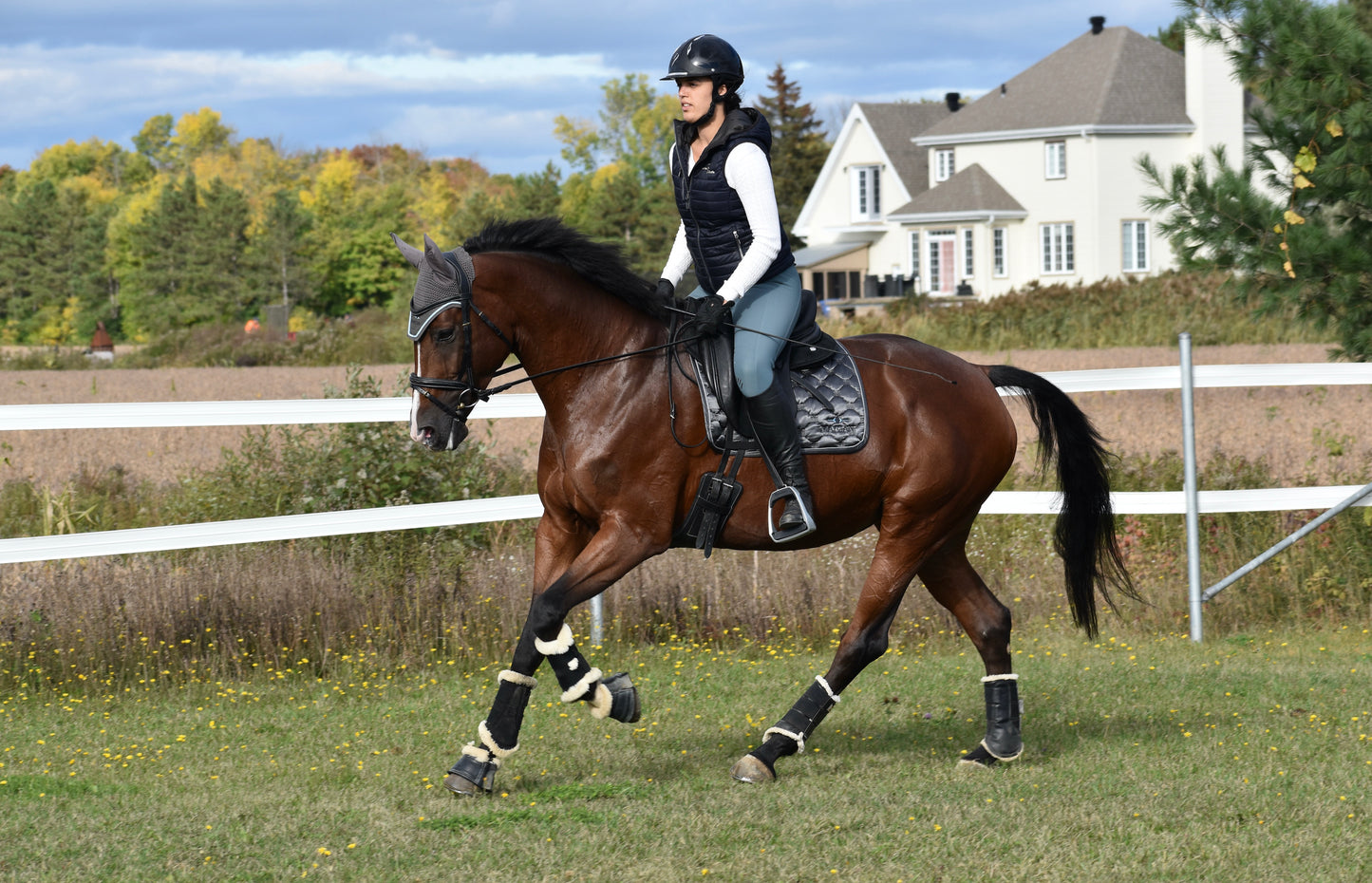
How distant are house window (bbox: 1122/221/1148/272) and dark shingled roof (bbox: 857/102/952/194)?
1054 cm

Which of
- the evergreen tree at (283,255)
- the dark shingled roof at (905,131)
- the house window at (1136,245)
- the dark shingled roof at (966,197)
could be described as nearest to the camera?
the house window at (1136,245)

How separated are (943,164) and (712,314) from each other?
54.7m

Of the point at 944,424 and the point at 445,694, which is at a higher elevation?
the point at 944,424

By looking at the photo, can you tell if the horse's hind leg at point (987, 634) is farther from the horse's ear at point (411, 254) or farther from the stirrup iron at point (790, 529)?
the horse's ear at point (411, 254)

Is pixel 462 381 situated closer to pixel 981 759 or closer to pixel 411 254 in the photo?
pixel 411 254

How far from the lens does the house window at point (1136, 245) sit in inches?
2062

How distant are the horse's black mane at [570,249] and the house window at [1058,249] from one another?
49431mm

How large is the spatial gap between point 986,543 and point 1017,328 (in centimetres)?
2136

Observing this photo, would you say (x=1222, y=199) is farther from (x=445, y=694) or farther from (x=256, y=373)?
(x=256, y=373)

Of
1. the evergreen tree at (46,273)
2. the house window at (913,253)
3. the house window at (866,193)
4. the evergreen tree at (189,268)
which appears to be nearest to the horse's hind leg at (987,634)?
the house window at (913,253)

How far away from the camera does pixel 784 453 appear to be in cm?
596

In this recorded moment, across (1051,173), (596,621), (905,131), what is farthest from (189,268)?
(596,621)

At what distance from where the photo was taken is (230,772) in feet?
20.3

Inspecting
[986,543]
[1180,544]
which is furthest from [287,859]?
[1180,544]
